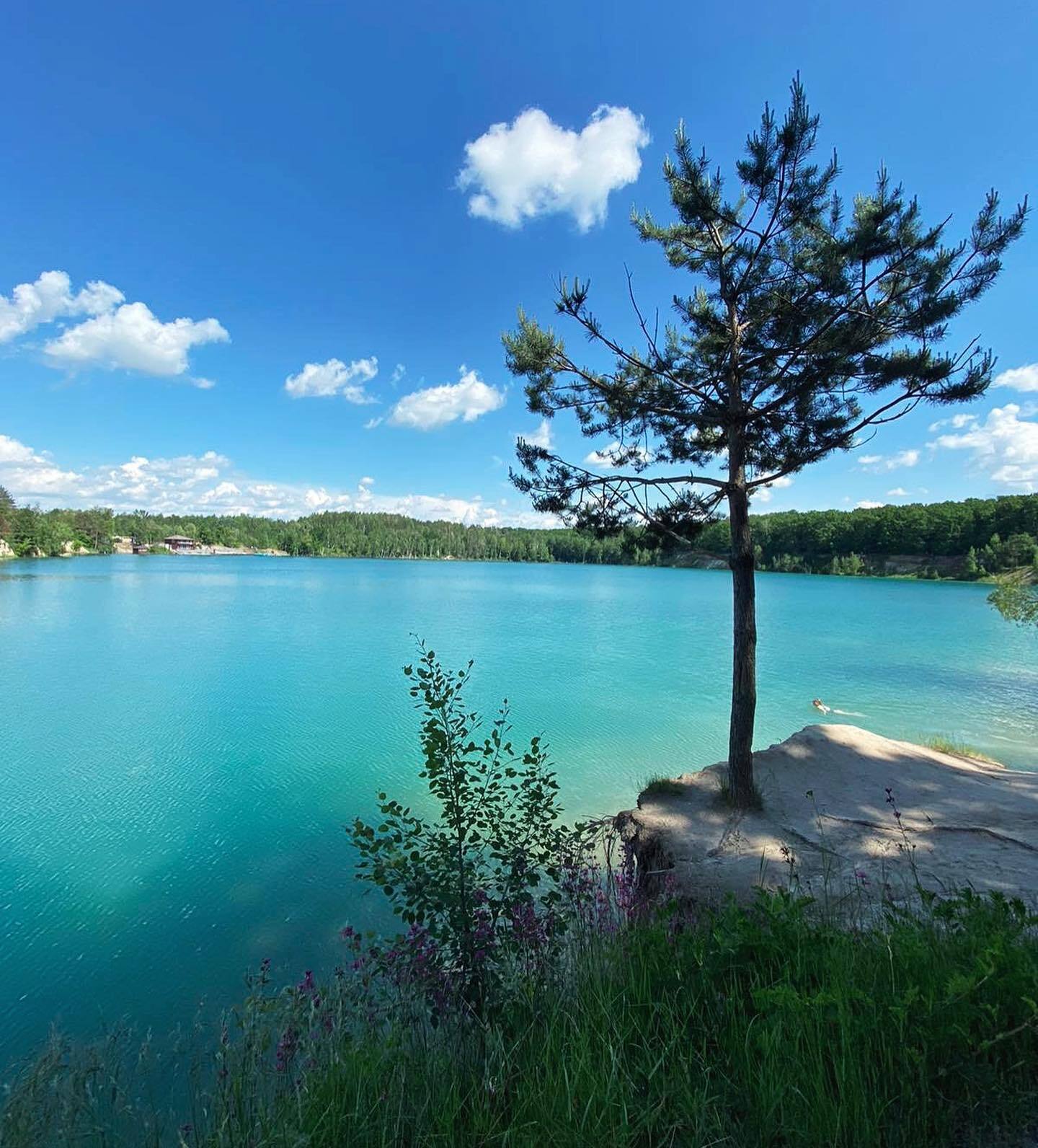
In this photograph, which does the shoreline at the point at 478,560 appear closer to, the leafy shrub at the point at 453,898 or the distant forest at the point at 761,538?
the distant forest at the point at 761,538

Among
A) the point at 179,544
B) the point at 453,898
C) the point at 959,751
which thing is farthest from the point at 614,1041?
the point at 179,544

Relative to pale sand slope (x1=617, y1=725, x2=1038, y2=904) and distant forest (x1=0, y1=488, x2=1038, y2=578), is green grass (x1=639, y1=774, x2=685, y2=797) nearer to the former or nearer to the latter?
pale sand slope (x1=617, y1=725, x2=1038, y2=904)

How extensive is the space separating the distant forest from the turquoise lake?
10.4m

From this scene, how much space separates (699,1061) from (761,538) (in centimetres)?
11065

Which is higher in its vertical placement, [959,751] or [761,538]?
[761,538]

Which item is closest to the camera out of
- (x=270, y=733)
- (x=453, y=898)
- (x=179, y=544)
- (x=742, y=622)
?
(x=453, y=898)

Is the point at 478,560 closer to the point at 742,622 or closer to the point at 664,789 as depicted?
the point at 664,789

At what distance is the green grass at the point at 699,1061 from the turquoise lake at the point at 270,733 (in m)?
3.47

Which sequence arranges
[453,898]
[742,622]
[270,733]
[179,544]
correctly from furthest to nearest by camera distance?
[179,544], [270,733], [742,622], [453,898]

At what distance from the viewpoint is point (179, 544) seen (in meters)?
154

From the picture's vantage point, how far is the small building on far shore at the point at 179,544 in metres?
153

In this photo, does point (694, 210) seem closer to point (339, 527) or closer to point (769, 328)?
point (769, 328)

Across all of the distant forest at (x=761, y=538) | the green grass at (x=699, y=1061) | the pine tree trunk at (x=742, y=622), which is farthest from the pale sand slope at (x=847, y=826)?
the distant forest at (x=761, y=538)

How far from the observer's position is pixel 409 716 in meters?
15.1
